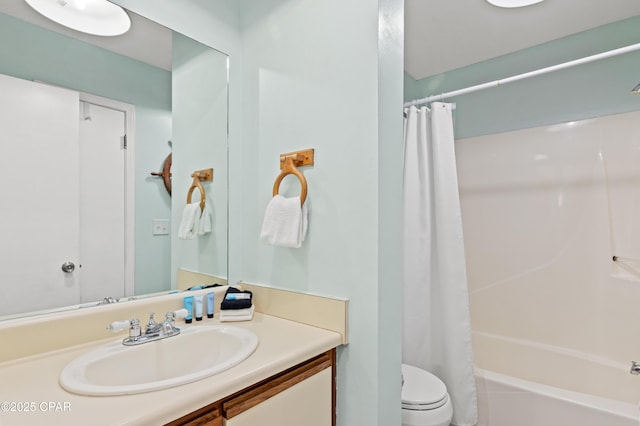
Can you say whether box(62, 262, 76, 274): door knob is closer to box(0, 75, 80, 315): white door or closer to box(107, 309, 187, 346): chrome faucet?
box(0, 75, 80, 315): white door

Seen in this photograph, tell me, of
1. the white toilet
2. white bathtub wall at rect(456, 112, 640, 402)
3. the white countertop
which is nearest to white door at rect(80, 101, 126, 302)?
the white countertop

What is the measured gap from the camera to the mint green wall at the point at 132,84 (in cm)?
98

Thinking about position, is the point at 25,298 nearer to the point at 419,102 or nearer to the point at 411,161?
the point at 411,161

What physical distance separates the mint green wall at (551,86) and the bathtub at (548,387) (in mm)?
1530

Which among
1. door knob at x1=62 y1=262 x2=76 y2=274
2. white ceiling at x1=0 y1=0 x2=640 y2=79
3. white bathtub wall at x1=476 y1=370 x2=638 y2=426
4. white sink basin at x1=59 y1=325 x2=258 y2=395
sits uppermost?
white ceiling at x1=0 y1=0 x2=640 y2=79

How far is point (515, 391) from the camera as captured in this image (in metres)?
1.83

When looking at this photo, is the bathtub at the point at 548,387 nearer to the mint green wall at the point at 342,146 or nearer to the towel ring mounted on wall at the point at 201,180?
the mint green wall at the point at 342,146

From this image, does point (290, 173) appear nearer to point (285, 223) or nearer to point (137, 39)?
point (285, 223)

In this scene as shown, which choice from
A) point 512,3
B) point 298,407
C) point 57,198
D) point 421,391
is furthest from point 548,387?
point 57,198

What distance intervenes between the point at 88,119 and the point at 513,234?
249cm

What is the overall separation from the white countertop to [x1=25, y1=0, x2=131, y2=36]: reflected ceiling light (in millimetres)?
1038

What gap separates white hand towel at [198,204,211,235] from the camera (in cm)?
141

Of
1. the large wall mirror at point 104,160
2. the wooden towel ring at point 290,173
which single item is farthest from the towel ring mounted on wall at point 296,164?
the large wall mirror at point 104,160

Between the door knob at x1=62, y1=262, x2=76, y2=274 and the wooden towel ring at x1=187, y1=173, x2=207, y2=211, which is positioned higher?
the wooden towel ring at x1=187, y1=173, x2=207, y2=211
